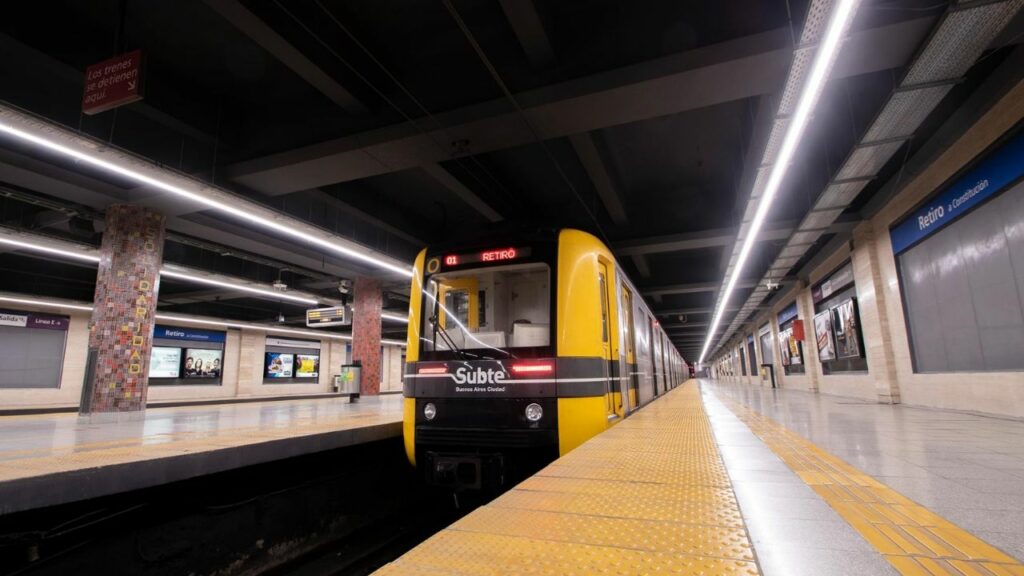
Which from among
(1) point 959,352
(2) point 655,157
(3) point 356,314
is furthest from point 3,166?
(1) point 959,352

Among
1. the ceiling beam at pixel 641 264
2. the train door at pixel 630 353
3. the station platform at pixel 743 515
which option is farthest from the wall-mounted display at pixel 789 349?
the station platform at pixel 743 515

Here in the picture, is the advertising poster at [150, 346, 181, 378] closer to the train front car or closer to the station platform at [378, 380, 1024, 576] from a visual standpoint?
the train front car

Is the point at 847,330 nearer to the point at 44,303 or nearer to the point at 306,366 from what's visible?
the point at 44,303

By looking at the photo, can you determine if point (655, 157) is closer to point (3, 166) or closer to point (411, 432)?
point (411, 432)

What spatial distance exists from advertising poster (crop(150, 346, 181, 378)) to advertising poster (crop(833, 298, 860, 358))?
74.2 ft

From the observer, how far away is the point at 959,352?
6734 millimetres

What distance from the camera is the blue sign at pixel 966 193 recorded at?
5.24 meters

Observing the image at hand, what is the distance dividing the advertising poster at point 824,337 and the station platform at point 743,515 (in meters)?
9.59

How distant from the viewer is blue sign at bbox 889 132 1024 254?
5238 millimetres

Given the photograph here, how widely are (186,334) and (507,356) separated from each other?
20466 millimetres

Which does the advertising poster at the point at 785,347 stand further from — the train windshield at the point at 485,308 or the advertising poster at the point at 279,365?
the advertising poster at the point at 279,365

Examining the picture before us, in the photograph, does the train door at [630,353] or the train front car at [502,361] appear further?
the train door at [630,353]

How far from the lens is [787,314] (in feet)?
57.9

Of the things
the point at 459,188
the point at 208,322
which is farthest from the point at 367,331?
the point at 208,322
